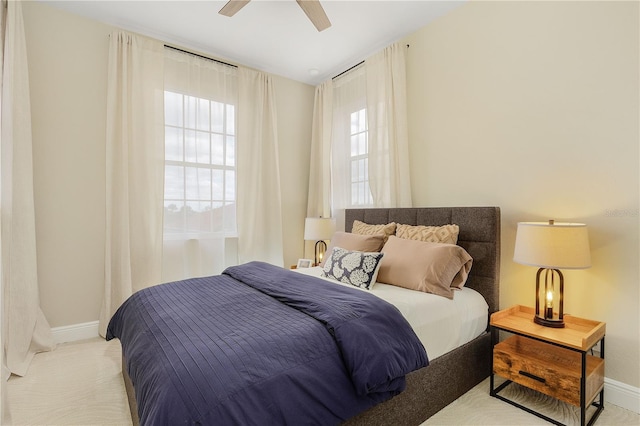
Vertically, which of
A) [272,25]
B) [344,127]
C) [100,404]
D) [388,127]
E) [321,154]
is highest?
[272,25]

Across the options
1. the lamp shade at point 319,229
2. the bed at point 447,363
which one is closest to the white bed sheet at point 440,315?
the bed at point 447,363

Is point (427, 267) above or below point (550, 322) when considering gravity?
above

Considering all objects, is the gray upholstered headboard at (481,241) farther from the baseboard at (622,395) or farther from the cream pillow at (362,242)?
the baseboard at (622,395)

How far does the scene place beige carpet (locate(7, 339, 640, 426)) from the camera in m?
1.75

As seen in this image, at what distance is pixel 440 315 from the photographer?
184cm

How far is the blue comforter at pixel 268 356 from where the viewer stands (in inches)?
41.7

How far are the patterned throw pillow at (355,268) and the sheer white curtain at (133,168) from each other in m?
1.85

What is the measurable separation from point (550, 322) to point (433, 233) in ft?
2.88

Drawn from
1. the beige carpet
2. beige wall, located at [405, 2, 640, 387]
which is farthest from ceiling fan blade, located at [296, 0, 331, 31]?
the beige carpet

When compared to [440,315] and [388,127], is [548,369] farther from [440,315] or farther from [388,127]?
[388,127]

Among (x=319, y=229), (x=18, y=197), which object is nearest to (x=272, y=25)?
(x=319, y=229)

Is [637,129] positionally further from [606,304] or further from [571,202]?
[606,304]

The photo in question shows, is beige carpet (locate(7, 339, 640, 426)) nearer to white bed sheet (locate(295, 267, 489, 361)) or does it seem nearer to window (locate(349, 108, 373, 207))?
white bed sheet (locate(295, 267, 489, 361))

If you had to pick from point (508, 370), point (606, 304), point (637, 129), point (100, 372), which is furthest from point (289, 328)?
point (637, 129)
